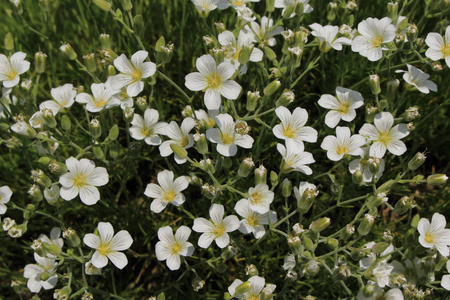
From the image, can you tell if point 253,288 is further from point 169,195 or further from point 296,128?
point 296,128

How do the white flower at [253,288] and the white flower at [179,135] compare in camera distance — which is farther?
the white flower at [179,135]

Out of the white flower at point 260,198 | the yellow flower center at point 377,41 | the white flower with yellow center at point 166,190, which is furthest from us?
the yellow flower center at point 377,41

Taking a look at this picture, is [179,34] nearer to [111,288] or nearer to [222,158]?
[222,158]

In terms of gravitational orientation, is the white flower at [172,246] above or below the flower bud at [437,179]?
above

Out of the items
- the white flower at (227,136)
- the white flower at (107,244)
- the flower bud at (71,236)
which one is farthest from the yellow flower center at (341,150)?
the flower bud at (71,236)

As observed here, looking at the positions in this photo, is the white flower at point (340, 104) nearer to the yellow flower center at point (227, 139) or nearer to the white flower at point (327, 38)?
the white flower at point (327, 38)

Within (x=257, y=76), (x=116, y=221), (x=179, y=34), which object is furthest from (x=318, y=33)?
(x=116, y=221)

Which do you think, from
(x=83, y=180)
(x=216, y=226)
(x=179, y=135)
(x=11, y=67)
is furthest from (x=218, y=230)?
(x=11, y=67)
